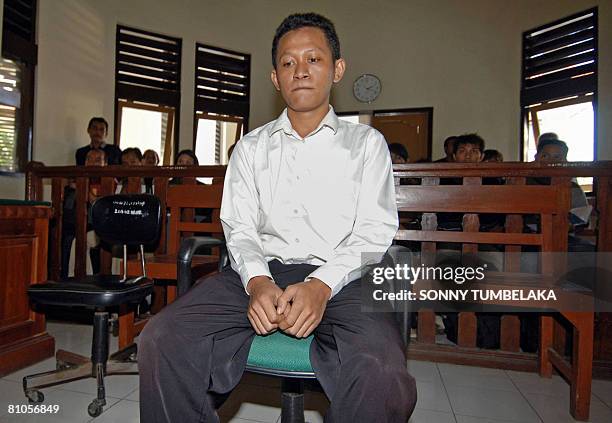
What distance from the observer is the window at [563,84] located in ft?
15.8

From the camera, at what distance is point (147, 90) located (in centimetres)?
540

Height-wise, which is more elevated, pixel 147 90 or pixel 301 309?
pixel 147 90

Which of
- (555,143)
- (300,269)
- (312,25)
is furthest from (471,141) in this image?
(300,269)

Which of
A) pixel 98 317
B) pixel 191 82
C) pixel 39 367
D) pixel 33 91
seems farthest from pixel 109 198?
pixel 191 82

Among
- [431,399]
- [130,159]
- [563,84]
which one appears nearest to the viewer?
[431,399]

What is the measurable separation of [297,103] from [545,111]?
521 centimetres

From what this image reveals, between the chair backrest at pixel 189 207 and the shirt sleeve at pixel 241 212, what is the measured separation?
1163mm

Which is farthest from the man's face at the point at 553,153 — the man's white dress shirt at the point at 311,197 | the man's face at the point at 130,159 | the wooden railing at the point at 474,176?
the man's face at the point at 130,159

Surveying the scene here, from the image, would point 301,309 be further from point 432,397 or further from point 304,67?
point 432,397

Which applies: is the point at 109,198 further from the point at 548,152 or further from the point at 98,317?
the point at 548,152

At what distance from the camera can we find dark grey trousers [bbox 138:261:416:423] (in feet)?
2.70

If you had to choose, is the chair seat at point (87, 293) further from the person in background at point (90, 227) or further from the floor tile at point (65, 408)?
the person in background at point (90, 227)

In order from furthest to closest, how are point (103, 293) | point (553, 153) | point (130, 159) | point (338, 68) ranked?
1. point (130, 159)
2. point (553, 153)
3. point (103, 293)
4. point (338, 68)

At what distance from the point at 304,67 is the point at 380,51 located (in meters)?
5.29
